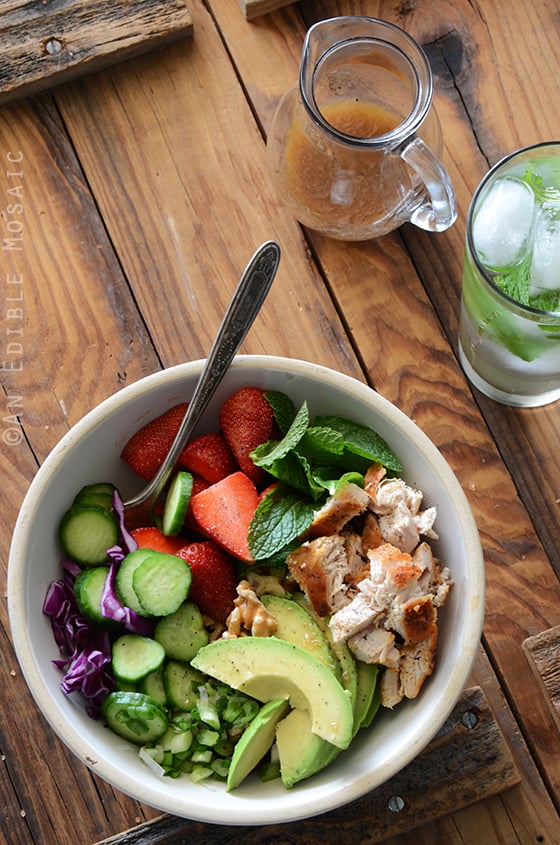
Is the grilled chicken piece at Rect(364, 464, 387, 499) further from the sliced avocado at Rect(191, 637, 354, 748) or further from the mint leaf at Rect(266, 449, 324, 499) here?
the sliced avocado at Rect(191, 637, 354, 748)

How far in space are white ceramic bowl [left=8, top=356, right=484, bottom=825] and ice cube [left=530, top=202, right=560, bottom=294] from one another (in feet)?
0.88

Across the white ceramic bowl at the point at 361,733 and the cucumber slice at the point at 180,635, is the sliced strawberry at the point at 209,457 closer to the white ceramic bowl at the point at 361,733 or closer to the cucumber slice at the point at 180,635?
the white ceramic bowl at the point at 361,733

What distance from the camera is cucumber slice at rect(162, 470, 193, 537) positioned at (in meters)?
1.33

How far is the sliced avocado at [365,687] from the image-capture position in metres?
1.28

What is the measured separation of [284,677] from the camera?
1.21 m

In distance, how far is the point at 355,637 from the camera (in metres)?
1.26

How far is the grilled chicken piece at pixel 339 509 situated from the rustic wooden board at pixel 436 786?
1.20 feet

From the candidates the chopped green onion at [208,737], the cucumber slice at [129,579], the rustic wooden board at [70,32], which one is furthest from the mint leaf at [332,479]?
the rustic wooden board at [70,32]

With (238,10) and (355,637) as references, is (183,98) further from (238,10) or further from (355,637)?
(355,637)

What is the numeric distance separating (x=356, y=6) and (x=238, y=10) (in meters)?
0.19

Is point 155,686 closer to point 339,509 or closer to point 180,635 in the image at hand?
point 180,635

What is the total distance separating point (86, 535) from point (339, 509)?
34cm

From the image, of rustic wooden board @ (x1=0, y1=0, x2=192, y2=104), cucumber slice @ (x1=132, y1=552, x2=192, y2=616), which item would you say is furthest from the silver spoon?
rustic wooden board @ (x1=0, y1=0, x2=192, y2=104)

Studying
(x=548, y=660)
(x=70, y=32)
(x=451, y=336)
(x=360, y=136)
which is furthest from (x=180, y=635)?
(x=70, y=32)
